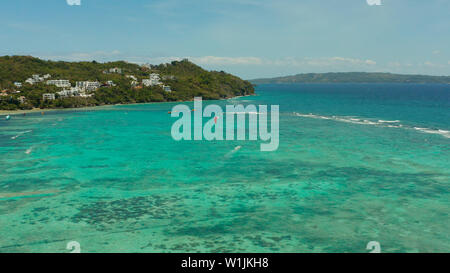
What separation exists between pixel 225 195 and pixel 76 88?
134 m

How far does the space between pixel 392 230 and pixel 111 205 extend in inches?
834

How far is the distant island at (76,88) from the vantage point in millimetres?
129750

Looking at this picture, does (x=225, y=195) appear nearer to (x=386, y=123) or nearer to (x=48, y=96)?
(x=386, y=123)

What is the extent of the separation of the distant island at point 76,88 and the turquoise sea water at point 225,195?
2924 inches

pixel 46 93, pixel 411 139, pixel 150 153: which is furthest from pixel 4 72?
pixel 411 139

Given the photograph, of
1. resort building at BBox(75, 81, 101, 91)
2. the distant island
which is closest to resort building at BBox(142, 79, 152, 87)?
the distant island

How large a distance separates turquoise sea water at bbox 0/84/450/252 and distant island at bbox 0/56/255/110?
74267 mm

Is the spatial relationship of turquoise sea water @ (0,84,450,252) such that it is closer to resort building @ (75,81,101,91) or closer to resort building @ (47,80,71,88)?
resort building @ (75,81,101,91)

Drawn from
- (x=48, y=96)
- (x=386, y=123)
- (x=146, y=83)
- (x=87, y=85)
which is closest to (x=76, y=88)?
(x=87, y=85)

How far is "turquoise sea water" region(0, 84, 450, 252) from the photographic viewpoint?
2425 cm

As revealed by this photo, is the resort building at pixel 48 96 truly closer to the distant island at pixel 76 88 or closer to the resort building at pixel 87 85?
the distant island at pixel 76 88

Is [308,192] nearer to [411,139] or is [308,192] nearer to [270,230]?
[270,230]

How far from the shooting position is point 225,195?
33.4 metres

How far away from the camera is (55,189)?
35.2m
